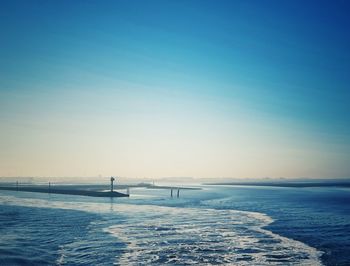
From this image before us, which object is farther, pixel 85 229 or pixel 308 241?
pixel 85 229

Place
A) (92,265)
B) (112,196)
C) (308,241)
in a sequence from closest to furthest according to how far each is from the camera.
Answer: (92,265), (308,241), (112,196)

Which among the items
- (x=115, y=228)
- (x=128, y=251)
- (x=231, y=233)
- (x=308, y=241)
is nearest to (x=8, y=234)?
(x=115, y=228)

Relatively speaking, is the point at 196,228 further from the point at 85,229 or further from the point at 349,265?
the point at 349,265

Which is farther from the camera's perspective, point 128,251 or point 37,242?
point 37,242

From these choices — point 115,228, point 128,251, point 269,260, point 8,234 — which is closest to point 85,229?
point 115,228

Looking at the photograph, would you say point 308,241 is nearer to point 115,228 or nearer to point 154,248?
point 154,248

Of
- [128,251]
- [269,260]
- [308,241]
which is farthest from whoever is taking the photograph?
[308,241]

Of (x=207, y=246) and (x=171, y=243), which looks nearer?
(x=207, y=246)

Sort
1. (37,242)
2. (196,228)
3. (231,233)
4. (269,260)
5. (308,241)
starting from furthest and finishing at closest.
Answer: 1. (196,228)
2. (231,233)
3. (308,241)
4. (37,242)
5. (269,260)

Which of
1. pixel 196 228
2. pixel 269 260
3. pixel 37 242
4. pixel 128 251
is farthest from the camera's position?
pixel 196 228
